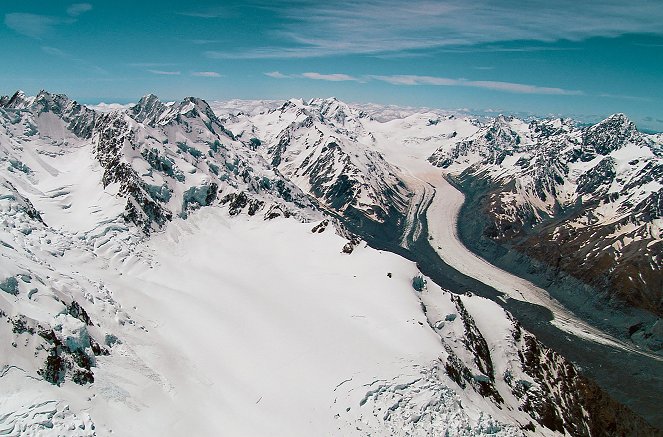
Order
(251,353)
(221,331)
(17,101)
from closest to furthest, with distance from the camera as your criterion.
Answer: (251,353) → (221,331) → (17,101)

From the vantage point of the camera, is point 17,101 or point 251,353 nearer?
point 251,353

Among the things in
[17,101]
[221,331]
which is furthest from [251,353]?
[17,101]

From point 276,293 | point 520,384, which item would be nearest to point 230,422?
point 276,293

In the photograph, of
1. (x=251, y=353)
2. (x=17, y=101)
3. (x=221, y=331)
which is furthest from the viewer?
(x=17, y=101)

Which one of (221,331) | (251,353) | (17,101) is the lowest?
(221,331)

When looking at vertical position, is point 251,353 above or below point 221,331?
above

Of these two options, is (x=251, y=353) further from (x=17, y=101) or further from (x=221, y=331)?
(x=17, y=101)

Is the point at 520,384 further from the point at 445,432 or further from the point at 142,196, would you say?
the point at 142,196

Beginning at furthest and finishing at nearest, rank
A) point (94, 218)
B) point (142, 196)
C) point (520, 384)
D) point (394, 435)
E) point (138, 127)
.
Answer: point (138, 127), point (142, 196), point (94, 218), point (520, 384), point (394, 435)

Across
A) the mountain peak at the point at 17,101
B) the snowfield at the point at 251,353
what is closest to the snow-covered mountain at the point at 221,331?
the snowfield at the point at 251,353
